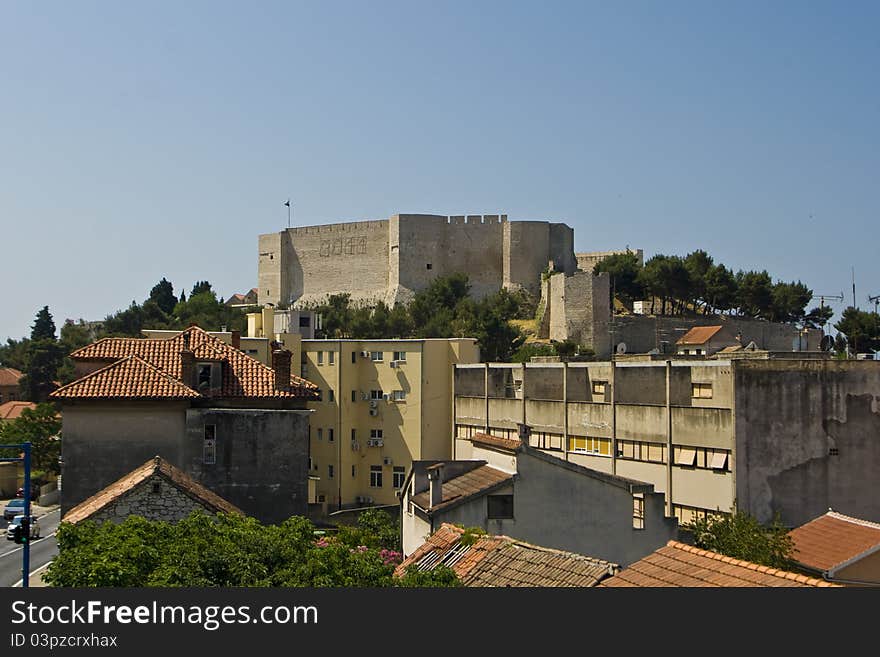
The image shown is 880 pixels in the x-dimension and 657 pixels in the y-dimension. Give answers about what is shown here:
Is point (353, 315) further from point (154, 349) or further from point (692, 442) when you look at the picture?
point (154, 349)

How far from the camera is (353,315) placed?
78750 mm

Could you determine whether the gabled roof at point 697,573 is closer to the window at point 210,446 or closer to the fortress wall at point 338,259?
the window at point 210,446

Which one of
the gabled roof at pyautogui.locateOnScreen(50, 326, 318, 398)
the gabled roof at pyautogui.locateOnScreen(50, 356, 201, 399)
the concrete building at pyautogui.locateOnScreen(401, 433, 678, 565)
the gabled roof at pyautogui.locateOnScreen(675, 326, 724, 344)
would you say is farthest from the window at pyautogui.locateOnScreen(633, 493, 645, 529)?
the gabled roof at pyautogui.locateOnScreen(675, 326, 724, 344)

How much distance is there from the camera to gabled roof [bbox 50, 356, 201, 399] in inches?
671

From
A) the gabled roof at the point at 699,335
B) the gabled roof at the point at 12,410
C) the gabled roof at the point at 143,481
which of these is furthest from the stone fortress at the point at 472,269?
the gabled roof at the point at 143,481

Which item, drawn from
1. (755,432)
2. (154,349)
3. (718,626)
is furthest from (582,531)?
(755,432)

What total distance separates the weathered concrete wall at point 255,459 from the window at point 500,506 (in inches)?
111

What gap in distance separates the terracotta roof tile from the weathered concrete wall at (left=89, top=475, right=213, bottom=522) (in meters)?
3.54

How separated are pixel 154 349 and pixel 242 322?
55.4 meters

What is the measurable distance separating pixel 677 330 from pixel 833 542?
188ft

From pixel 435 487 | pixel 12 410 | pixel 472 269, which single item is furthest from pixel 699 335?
pixel 435 487

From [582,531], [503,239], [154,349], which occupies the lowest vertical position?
[582,531]

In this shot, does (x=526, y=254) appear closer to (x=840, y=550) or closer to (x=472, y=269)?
(x=472, y=269)

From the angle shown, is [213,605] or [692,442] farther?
[692,442]
